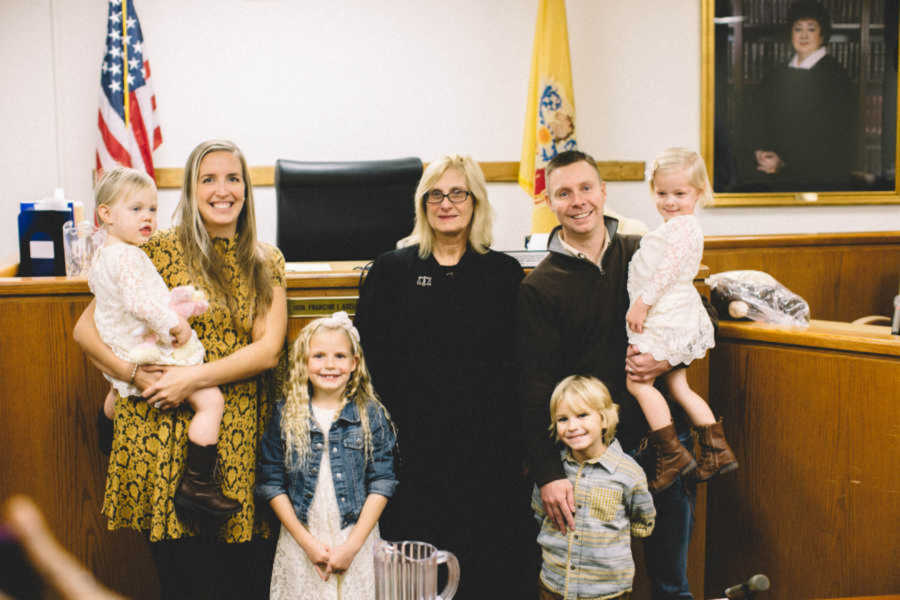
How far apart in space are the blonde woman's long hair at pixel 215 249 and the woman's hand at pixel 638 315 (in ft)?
2.97

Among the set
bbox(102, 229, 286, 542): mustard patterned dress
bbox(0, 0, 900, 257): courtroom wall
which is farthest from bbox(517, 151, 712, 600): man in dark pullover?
bbox(0, 0, 900, 257): courtroom wall

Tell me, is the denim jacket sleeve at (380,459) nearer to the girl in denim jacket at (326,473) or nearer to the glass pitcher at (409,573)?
the girl in denim jacket at (326,473)

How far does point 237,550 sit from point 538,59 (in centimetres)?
322

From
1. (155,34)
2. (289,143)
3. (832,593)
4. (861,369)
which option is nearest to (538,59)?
(289,143)

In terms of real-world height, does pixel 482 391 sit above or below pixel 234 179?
below

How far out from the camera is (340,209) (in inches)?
133

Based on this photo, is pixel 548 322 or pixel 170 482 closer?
pixel 170 482

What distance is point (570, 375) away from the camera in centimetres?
192

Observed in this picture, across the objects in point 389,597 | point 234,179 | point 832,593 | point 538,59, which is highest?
point 538,59

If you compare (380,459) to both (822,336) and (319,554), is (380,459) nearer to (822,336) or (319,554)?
(319,554)

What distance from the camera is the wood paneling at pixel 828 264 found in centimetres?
361

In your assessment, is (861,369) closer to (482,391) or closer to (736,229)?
(482,391)

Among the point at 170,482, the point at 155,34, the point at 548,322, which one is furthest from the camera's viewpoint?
the point at 155,34

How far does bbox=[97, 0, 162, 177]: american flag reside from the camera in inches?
159
